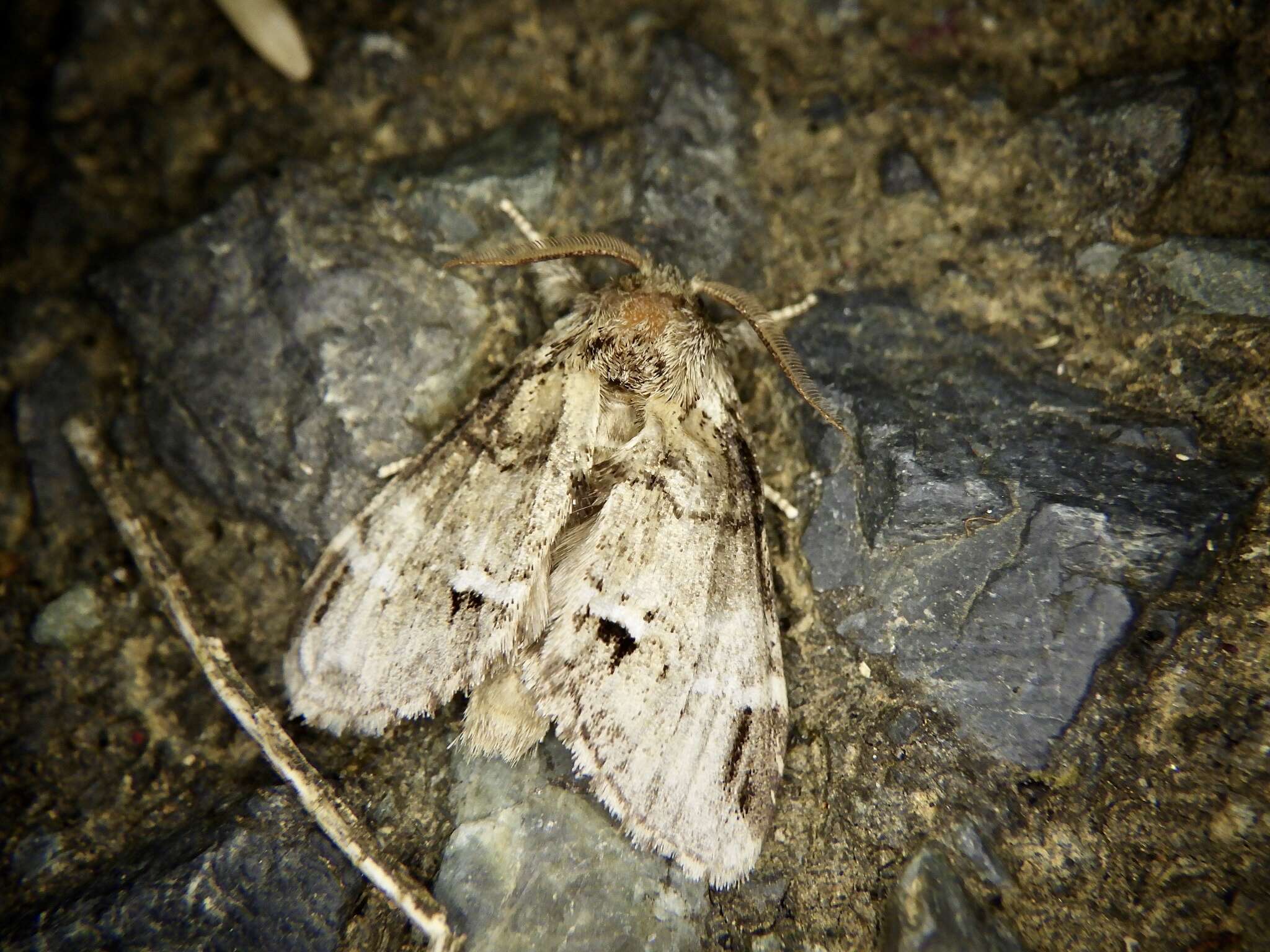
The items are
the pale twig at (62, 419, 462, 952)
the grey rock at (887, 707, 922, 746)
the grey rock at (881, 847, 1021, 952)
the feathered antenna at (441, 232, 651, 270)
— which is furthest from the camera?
the feathered antenna at (441, 232, 651, 270)

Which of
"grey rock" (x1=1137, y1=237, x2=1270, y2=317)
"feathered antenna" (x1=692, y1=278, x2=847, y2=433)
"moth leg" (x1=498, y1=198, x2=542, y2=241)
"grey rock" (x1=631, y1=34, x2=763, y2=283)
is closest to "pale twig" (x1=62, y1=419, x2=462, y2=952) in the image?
"moth leg" (x1=498, y1=198, x2=542, y2=241)

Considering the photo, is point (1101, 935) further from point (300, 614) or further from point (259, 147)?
point (259, 147)

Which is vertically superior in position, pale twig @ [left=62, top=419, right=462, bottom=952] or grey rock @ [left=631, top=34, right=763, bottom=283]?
grey rock @ [left=631, top=34, right=763, bottom=283]

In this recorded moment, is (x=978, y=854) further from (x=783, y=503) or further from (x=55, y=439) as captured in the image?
(x=55, y=439)

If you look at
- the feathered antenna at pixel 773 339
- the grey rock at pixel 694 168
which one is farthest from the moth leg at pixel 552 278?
the feathered antenna at pixel 773 339

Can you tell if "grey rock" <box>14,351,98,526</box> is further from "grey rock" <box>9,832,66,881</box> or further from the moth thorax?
the moth thorax

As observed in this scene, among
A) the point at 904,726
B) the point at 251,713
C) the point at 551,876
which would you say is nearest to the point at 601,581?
the point at 551,876
